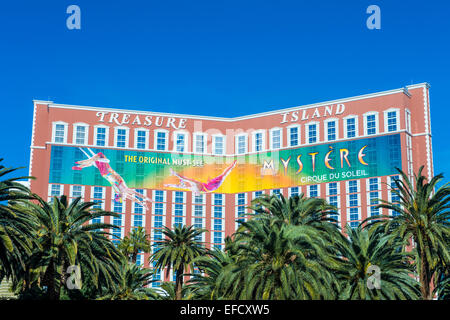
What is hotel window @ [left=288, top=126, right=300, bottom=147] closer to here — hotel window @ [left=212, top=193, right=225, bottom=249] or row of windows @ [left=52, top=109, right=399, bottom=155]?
row of windows @ [left=52, top=109, right=399, bottom=155]

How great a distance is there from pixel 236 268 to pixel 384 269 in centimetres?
1201

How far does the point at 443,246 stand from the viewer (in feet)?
179

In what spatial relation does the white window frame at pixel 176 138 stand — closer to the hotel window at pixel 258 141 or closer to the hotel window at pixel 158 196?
the hotel window at pixel 158 196

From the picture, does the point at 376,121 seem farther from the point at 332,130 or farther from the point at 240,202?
the point at 240,202

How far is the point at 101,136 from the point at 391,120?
59414mm

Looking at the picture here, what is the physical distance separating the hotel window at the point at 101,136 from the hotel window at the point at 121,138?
250 cm

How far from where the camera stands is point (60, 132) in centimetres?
13288

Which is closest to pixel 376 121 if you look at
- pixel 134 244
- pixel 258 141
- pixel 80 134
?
pixel 258 141

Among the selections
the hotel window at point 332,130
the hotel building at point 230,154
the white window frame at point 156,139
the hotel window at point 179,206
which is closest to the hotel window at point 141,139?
the hotel building at point 230,154

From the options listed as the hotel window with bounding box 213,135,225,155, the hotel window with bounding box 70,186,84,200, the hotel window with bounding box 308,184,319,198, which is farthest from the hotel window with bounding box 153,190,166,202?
the hotel window with bounding box 308,184,319,198

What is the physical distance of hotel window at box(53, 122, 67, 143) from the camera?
132500mm
